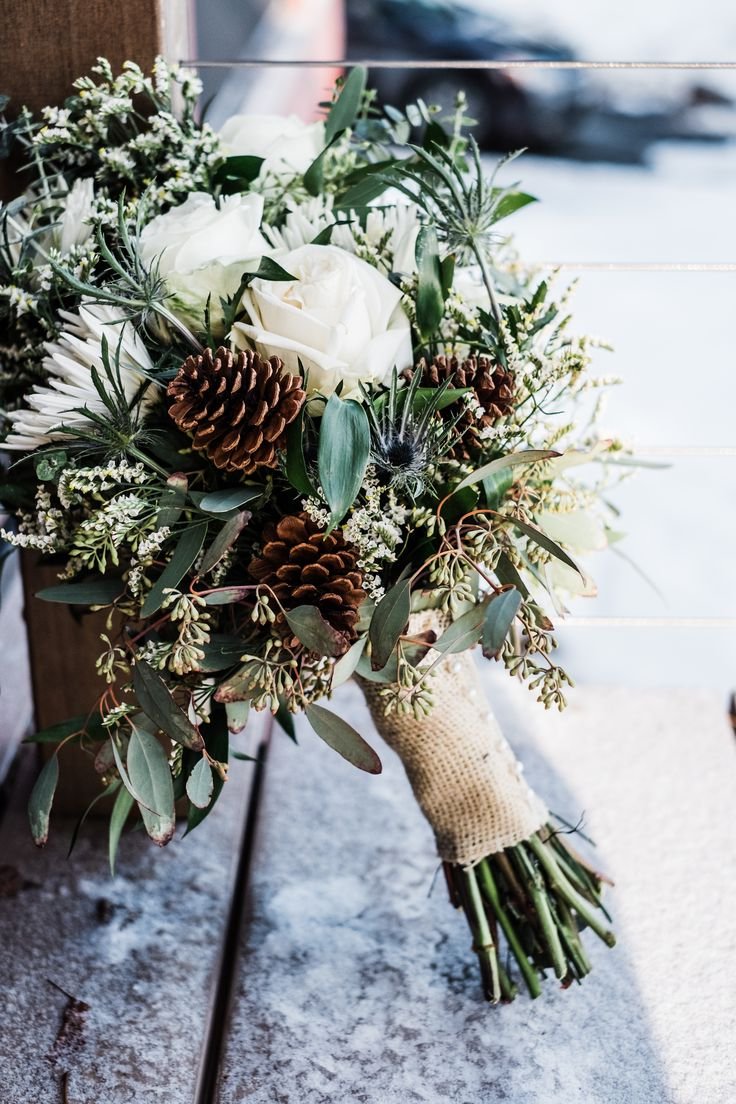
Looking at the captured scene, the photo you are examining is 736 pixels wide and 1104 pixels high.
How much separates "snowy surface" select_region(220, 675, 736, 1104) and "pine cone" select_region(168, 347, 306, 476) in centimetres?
53

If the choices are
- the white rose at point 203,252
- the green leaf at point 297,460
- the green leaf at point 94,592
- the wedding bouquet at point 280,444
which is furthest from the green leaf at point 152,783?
the white rose at point 203,252

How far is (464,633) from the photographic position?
782 millimetres

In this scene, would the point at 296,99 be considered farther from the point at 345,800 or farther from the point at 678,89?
the point at 345,800

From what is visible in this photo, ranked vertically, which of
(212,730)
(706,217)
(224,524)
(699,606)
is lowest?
(699,606)

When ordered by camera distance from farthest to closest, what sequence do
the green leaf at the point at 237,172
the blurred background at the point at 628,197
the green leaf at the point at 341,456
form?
the blurred background at the point at 628,197 < the green leaf at the point at 237,172 < the green leaf at the point at 341,456

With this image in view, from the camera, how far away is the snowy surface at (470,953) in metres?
0.88

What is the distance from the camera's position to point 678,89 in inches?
259

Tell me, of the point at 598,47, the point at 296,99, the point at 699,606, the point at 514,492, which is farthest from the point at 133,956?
the point at 598,47

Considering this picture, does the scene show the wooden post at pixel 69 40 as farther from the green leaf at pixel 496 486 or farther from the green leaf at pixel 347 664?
the green leaf at pixel 496 486

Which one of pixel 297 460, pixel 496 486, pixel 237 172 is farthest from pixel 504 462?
pixel 237 172

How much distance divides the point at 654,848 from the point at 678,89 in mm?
6590

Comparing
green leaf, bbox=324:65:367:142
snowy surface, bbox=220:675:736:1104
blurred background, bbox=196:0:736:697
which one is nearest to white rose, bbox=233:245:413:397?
green leaf, bbox=324:65:367:142

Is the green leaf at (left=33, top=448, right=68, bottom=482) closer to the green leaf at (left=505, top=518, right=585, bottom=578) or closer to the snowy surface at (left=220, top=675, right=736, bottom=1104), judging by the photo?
the green leaf at (left=505, top=518, right=585, bottom=578)

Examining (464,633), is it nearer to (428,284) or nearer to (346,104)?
(428,284)
